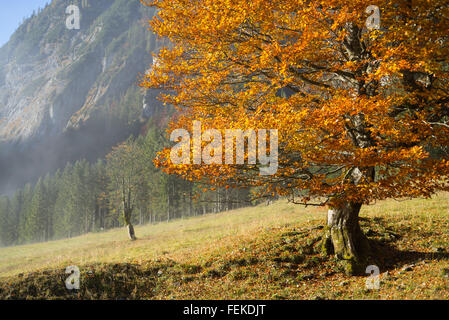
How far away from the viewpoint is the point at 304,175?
29.9 feet

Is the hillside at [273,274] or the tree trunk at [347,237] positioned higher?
the tree trunk at [347,237]

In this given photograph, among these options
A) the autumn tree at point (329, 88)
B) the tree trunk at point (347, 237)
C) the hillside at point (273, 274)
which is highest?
the autumn tree at point (329, 88)

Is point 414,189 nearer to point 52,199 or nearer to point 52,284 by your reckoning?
point 52,284

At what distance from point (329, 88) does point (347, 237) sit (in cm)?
494

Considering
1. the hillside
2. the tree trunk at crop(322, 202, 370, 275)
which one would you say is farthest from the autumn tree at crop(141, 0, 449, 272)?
the hillside

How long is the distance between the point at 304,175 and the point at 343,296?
342 centimetres

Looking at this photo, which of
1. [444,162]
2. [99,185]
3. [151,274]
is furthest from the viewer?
Result: [99,185]

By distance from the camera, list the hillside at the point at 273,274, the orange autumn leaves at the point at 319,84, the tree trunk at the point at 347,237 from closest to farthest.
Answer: the orange autumn leaves at the point at 319,84
the hillside at the point at 273,274
the tree trunk at the point at 347,237

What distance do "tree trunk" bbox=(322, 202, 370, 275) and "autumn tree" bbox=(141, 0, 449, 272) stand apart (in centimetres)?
3

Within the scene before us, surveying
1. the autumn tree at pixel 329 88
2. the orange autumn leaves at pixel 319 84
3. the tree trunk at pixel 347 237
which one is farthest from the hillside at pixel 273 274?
the orange autumn leaves at pixel 319 84

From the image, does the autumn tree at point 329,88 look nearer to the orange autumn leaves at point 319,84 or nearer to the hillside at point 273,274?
the orange autumn leaves at point 319,84

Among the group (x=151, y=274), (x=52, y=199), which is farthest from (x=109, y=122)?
(x=151, y=274)

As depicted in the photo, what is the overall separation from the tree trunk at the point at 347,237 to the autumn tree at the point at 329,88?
0.03m

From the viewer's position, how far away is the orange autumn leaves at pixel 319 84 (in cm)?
746
